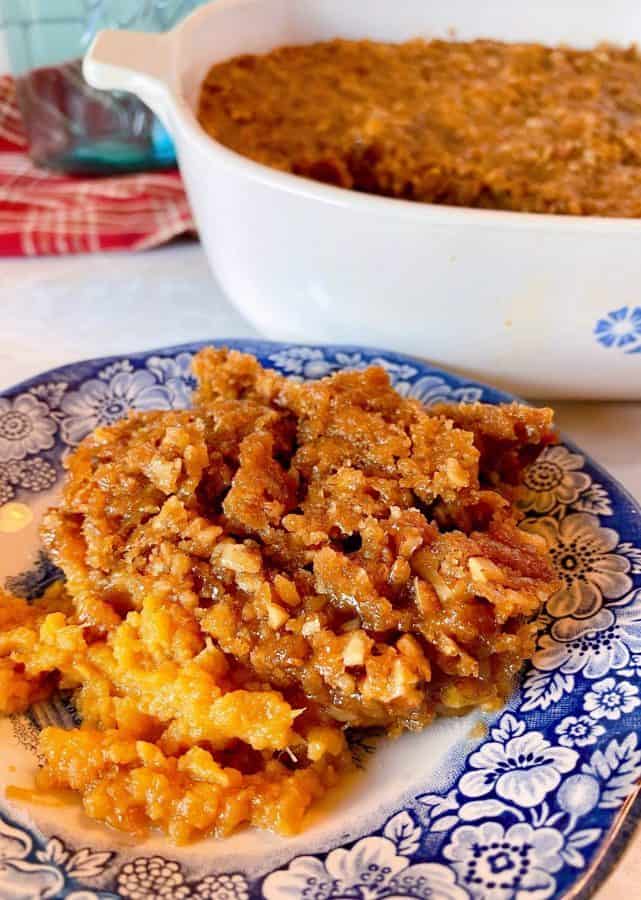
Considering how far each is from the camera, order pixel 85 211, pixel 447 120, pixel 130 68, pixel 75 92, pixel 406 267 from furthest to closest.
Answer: pixel 75 92 → pixel 85 211 → pixel 447 120 → pixel 130 68 → pixel 406 267

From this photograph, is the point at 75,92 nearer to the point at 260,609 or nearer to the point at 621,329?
the point at 621,329

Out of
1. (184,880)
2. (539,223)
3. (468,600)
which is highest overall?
(539,223)

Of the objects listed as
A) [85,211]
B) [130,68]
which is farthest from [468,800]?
[85,211]

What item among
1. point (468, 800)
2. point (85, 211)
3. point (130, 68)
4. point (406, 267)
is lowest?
point (468, 800)

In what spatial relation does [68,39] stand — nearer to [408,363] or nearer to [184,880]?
[408,363]

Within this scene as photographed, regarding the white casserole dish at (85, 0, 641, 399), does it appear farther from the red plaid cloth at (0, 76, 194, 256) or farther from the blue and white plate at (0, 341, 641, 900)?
the red plaid cloth at (0, 76, 194, 256)

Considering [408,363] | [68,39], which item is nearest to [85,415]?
[408,363]
